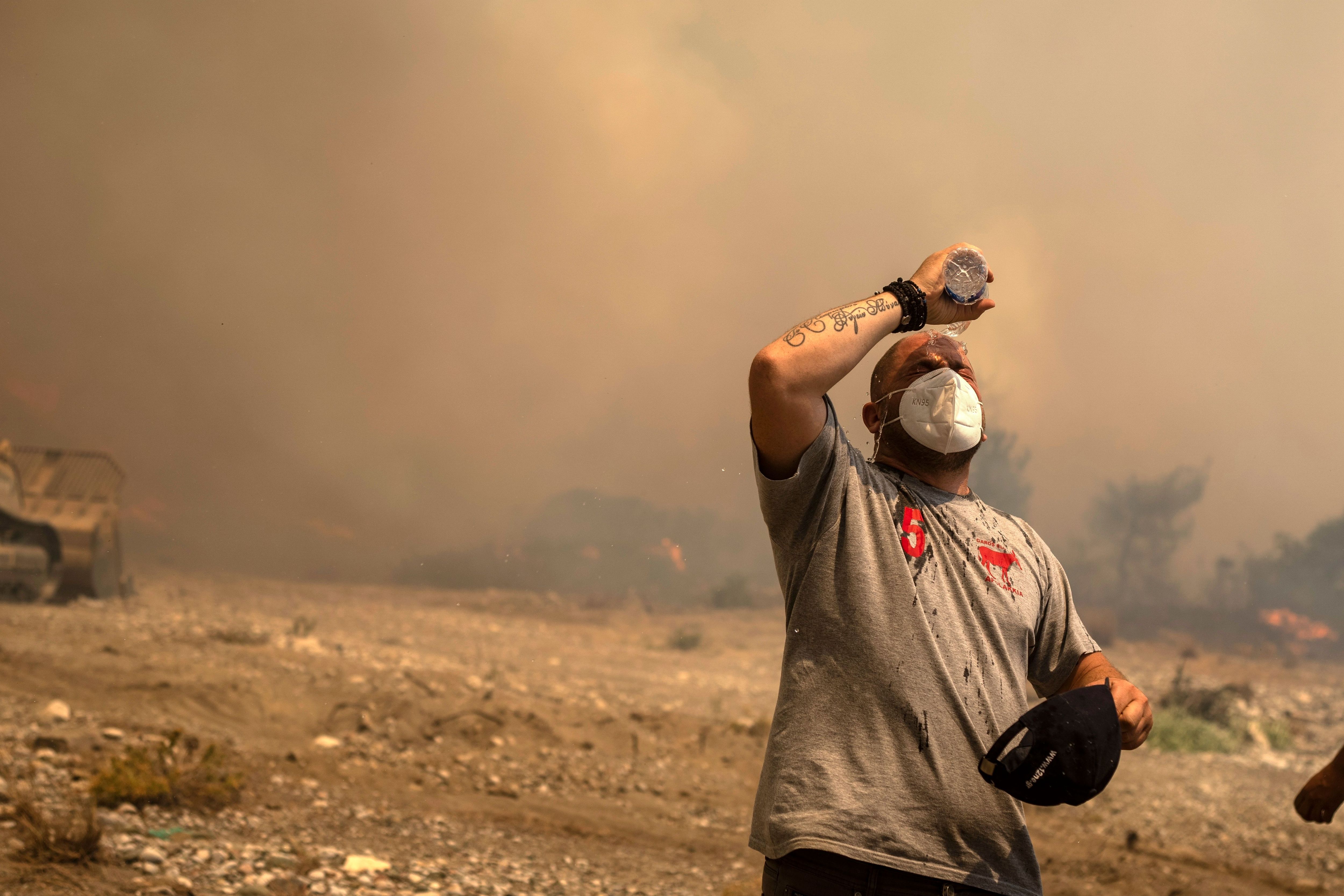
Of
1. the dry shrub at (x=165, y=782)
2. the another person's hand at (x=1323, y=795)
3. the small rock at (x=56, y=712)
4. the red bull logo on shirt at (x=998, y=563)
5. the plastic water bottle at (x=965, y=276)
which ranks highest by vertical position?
the plastic water bottle at (x=965, y=276)

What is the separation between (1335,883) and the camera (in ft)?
17.6

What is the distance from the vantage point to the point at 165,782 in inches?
166

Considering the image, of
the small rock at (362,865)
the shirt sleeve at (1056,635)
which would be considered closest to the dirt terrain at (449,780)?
the small rock at (362,865)

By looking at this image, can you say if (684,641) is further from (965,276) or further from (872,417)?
(965,276)

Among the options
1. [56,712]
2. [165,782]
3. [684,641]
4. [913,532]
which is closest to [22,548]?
[56,712]

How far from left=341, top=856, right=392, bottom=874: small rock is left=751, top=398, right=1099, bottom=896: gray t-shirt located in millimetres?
3048

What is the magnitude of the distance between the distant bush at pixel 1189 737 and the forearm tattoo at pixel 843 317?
30.8 feet

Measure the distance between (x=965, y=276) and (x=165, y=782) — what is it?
4.36 m

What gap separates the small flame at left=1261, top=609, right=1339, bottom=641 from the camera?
19578 mm

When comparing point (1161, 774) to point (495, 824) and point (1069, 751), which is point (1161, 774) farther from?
point (1069, 751)

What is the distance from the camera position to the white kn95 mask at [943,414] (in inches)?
71.3

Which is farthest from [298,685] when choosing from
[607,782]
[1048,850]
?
[1048,850]

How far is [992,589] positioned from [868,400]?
577mm

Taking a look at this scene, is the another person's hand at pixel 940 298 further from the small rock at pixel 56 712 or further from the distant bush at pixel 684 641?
the distant bush at pixel 684 641
